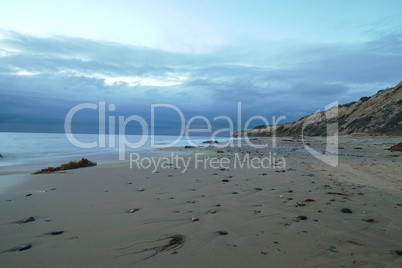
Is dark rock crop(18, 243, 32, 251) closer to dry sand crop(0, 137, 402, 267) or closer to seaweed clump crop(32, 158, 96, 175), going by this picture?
dry sand crop(0, 137, 402, 267)

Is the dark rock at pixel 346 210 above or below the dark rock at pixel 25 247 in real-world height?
below

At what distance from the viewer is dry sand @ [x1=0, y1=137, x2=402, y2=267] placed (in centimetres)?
216

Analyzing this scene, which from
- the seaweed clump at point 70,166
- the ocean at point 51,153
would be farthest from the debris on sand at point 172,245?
the ocean at point 51,153

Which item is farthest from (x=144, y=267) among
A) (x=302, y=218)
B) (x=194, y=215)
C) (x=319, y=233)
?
(x=302, y=218)

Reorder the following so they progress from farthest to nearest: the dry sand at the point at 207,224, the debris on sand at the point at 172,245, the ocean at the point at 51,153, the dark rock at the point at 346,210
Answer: the ocean at the point at 51,153
the dark rock at the point at 346,210
the debris on sand at the point at 172,245
the dry sand at the point at 207,224

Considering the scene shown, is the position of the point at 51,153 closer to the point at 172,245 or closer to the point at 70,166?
the point at 70,166

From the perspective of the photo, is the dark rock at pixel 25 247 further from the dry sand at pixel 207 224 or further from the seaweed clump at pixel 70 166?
the seaweed clump at pixel 70 166

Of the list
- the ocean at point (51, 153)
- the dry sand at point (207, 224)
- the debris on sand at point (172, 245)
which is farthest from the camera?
the ocean at point (51, 153)

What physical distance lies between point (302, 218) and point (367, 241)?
0.82 meters

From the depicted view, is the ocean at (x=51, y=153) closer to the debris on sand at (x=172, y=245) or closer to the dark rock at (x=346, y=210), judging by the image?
the debris on sand at (x=172, y=245)

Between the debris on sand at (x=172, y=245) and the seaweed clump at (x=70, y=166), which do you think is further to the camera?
the seaweed clump at (x=70, y=166)

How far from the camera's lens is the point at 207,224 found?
3006 mm

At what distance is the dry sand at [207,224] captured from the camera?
2.16 metres

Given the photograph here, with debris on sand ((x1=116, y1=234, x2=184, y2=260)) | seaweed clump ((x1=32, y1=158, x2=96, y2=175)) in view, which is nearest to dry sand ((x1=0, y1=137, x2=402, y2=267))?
debris on sand ((x1=116, y1=234, x2=184, y2=260))
